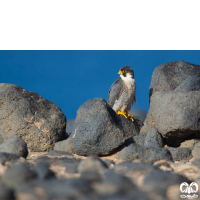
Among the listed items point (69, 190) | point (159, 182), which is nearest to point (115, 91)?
point (159, 182)

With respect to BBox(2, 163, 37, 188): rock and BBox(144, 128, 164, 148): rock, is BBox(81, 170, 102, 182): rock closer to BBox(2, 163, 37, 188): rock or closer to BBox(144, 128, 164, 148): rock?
→ BBox(2, 163, 37, 188): rock

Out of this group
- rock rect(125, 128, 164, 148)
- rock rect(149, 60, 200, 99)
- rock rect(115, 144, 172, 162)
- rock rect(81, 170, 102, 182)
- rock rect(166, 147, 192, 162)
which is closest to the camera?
rock rect(81, 170, 102, 182)

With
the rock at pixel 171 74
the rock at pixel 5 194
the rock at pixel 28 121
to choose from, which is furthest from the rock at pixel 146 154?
the rock at pixel 5 194

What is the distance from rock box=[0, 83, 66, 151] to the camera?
6598mm

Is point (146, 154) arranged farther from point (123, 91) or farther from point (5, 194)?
point (5, 194)

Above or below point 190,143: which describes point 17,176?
below

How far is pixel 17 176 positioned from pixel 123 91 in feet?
17.5

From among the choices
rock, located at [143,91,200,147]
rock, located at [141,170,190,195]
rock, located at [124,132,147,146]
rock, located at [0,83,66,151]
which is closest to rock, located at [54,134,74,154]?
rock, located at [0,83,66,151]

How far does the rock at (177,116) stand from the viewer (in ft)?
18.7

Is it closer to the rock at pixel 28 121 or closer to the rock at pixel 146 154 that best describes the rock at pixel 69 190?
the rock at pixel 146 154

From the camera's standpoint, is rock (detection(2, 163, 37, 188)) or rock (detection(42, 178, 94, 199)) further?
rock (detection(2, 163, 37, 188))

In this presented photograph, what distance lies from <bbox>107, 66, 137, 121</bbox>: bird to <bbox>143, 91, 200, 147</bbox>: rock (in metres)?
1.28

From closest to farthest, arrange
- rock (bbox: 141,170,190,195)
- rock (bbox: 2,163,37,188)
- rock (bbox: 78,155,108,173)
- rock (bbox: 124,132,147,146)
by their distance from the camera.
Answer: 1. rock (bbox: 141,170,190,195)
2. rock (bbox: 2,163,37,188)
3. rock (bbox: 78,155,108,173)
4. rock (bbox: 124,132,147,146)

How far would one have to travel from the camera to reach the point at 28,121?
6.63 m
